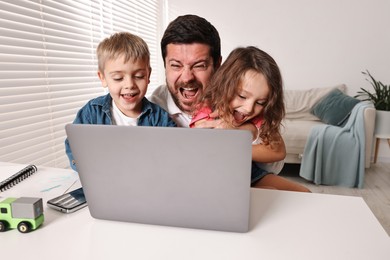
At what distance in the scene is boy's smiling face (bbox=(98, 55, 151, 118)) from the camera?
1113 millimetres

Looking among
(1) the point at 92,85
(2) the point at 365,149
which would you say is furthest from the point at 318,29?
(1) the point at 92,85

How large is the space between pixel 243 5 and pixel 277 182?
305 cm

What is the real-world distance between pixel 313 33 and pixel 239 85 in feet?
10.1

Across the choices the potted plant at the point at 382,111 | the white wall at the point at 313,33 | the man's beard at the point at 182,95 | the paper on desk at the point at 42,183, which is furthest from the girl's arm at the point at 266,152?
the white wall at the point at 313,33

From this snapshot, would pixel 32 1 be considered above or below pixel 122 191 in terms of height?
above

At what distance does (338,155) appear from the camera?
2.79 m

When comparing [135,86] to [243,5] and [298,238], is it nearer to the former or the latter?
[298,238]

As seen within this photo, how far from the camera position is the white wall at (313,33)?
11.6 feet

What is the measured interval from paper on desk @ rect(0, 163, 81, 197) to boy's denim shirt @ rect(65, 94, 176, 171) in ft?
0.87

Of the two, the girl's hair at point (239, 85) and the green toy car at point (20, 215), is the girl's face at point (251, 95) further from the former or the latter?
the green toy car at point (20, 215)

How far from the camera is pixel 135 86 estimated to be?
3.72 feet

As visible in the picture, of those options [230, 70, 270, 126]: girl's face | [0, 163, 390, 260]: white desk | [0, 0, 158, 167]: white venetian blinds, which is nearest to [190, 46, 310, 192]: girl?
[230, 70, 270, 126]: girl's face

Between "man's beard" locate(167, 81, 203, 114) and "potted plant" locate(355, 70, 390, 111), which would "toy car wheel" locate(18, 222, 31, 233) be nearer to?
"man's beard" locate(167, 81, 203, 114)

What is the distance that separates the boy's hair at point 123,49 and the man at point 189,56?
0.13 m
